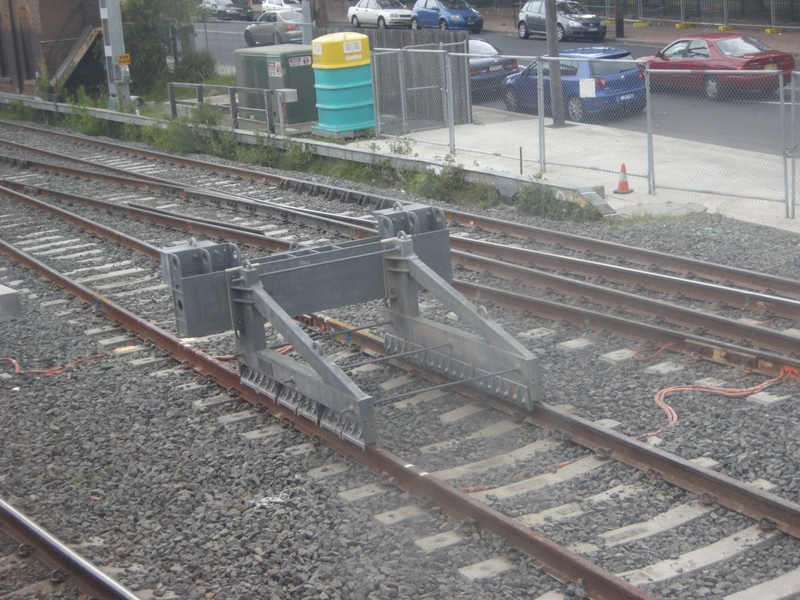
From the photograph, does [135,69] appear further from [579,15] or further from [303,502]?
[303,502]

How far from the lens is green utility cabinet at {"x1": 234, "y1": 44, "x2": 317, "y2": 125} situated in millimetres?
21406

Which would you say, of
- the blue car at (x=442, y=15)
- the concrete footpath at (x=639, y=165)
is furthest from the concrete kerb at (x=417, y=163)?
the blue car at (x=442, y=15)

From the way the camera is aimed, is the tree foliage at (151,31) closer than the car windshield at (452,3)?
Yes

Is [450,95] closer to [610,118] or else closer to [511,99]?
[610,118]

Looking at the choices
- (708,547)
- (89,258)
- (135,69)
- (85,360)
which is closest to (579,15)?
(135,69)

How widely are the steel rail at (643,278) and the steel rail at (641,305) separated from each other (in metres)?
0.40

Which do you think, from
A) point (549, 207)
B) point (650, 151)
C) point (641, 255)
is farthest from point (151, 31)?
point (641, 255)

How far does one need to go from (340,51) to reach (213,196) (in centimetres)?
553

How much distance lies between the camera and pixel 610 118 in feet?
61.5

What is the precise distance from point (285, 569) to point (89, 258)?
8153 millimetres

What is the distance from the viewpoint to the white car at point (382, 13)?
42438mm

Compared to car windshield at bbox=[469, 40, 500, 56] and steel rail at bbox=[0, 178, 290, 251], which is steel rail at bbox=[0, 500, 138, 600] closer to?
steel rail at bbox=[0, 178, 290, 251]

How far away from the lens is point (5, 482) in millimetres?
6324

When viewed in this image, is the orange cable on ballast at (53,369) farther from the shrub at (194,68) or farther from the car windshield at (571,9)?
the car windshield at (571,9)
